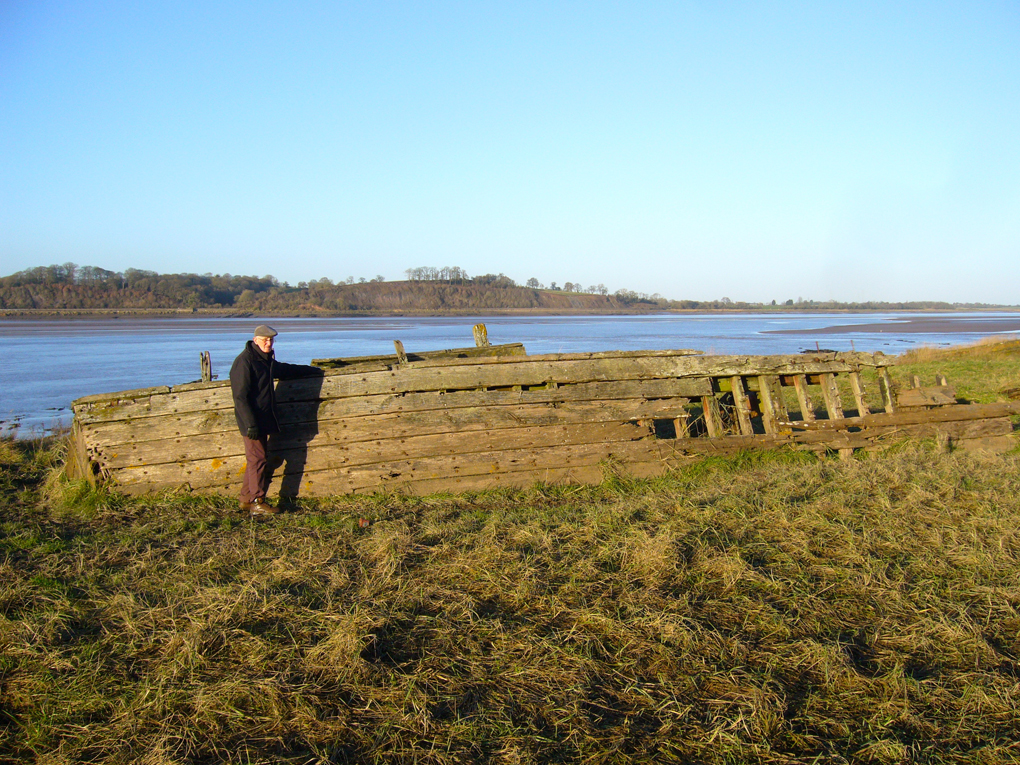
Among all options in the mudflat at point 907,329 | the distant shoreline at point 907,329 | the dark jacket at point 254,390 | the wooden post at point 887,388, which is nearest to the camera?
the dark jacket at point 254,390

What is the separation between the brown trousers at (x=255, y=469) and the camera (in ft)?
20.9

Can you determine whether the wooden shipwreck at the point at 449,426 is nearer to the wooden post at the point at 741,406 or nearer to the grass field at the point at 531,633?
the wooden post at the point at 741,406

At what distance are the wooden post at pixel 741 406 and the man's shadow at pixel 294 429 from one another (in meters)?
4.84

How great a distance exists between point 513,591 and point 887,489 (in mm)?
4195

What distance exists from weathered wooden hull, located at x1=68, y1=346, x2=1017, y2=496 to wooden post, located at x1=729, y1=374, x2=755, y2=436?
2cm

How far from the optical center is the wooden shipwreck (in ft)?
22.4

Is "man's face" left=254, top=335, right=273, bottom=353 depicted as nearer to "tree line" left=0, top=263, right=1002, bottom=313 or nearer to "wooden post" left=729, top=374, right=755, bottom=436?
"wooden post" left=729, top=374, right=755, bottom=436

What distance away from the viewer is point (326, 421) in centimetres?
688

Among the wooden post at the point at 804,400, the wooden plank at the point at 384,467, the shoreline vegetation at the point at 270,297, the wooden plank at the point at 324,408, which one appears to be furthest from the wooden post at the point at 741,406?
the shoreline vegetation at the point at 270,297

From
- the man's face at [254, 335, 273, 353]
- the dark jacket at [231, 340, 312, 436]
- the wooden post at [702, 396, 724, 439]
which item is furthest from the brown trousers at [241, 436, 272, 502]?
the wooden post at [702, 396, 724, 439]

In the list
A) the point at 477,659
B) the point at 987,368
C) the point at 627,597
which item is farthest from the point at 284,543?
the point at 987,368

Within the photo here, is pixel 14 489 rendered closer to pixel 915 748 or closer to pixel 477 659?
pixel 477 659

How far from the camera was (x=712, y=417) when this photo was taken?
25.1ft

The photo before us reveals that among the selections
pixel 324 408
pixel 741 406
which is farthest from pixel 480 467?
pixel 741 406
